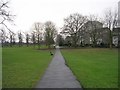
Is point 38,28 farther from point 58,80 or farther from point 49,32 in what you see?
point 58,80

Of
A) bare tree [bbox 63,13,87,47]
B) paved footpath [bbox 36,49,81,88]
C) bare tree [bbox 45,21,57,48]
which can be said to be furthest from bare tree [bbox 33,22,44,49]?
paved footpath [bbox 36,49,81,88]

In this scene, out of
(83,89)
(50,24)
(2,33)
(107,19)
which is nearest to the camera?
(83,89)

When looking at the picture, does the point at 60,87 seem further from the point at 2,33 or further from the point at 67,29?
the point at 67,29

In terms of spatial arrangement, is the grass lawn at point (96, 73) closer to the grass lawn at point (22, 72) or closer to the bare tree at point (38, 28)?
the grass lawn at point (22, 72)

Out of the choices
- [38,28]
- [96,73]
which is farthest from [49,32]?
[96,73]

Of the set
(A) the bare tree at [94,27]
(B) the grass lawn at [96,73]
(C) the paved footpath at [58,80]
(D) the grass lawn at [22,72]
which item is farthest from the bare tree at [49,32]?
(C) the paved footpath at [58,80]

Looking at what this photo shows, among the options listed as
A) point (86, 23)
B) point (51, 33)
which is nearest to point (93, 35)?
point (86, 23)

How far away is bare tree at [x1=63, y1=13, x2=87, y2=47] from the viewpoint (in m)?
84.9

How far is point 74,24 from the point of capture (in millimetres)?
84812

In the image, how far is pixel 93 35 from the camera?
3457 inches

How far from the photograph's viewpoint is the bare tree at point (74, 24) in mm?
84875

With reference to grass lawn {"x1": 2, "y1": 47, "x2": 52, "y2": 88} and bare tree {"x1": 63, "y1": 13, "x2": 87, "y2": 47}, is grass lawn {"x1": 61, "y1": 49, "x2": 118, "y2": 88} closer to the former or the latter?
grass lawn {"x1": 2, "y1": 47, "x2": 52, "y2": 88}

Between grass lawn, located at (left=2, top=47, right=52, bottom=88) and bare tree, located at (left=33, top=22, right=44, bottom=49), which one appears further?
bare tree, located at (left=33, top=22, right=44, bottom=49)

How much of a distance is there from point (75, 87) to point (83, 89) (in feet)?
1.53
